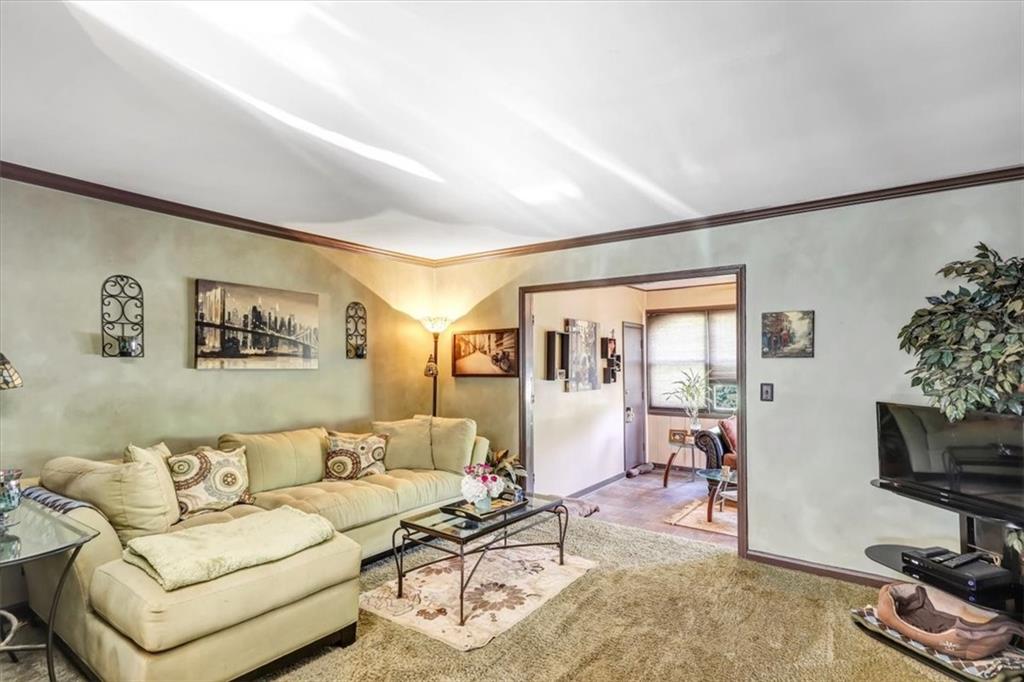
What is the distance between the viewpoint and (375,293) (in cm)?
518

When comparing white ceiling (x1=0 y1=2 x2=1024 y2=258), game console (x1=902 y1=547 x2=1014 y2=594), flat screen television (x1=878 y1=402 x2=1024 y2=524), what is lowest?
game console (x1=902 y1=547 x2=1014 y2=594)

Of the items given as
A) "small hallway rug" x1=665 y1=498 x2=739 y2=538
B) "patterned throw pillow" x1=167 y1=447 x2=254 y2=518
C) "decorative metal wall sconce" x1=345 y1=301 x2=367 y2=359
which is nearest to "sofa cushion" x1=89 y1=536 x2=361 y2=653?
"patterned throw pillow" x1=167 y1=447 x2=254 y2=518

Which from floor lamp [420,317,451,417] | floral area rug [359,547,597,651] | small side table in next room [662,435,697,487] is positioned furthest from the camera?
small side table in next room [662,435,697,487]

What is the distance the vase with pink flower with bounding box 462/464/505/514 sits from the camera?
10.8ft

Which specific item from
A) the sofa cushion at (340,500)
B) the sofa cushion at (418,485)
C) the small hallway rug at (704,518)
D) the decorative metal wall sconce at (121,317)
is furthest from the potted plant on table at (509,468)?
the decorative metal wall sconce at (121,317)

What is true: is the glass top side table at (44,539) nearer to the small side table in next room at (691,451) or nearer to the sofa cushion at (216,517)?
the sofa cushion at (216,517)

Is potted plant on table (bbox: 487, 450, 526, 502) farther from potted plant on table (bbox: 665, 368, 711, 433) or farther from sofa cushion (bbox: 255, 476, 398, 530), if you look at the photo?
potted plant on table (bbox: 665, 368, 711, 433)

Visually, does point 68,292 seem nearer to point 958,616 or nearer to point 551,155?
point 551,155

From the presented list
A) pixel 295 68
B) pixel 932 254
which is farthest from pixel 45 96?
pixel 932 254

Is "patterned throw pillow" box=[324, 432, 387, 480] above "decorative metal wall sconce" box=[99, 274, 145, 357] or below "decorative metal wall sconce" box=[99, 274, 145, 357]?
below

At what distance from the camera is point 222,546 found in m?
2.35

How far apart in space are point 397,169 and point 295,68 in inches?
42.1

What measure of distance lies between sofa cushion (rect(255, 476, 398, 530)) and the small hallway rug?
2.71 meters

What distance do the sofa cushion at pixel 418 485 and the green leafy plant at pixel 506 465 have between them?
1.25ft
